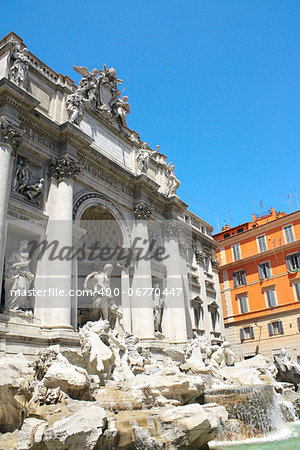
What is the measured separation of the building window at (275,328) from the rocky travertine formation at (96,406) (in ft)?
55.4

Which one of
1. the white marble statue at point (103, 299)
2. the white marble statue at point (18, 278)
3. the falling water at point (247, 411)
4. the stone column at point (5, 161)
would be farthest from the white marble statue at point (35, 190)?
the falling water at point (247, 411)

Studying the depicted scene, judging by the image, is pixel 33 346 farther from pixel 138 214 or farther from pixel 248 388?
pixel 138 214

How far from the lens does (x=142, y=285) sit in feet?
62.3

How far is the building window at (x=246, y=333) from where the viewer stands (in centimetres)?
3091

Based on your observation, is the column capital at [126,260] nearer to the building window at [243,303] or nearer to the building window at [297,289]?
the building window at [297,289]

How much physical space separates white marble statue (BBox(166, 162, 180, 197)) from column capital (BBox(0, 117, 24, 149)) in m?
11.4

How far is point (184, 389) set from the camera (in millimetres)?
11211

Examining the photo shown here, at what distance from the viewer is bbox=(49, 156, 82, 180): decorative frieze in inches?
623

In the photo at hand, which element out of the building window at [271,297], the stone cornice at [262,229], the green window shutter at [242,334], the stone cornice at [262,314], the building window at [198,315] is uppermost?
the stone cornice at [262,229]

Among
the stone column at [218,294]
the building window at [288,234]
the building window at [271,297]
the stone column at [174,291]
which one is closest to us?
the stone column at [174,291]

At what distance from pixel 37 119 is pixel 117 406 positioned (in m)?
11.1

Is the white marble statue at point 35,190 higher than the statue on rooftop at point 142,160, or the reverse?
the statue on rooftop at point 142,160

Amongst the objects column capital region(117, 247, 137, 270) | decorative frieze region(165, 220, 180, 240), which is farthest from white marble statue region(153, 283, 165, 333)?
decorative frieze region(165, 220, 180, 240)

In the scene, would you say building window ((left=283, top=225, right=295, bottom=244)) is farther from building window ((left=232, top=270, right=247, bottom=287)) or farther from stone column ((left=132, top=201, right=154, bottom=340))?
stone column ((left=132, top=201, right=154, bottom=340))
